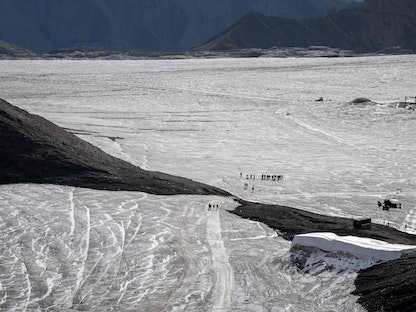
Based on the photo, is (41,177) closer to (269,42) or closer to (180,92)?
(180,92)

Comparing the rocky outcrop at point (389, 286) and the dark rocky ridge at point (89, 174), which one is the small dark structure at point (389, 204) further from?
the rocky outcrop at point (389, 286)

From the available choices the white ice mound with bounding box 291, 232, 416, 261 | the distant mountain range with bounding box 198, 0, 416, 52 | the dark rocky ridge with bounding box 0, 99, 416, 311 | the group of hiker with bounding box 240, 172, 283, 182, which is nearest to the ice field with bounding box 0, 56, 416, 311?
the group of hiker with bounding box 240, 172, 283, 182

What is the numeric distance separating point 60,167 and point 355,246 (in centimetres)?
995

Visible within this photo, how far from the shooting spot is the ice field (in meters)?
13.0

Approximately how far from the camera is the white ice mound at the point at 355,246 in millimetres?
13883

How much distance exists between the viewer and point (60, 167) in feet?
69.7

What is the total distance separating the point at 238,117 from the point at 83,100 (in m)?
11.0

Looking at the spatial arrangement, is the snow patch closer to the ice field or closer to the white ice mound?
the white ice mound

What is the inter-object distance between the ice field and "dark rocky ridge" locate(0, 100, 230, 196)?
713mm

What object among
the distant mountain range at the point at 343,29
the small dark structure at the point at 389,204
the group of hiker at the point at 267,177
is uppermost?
the distant mountain range at the point at 343,29

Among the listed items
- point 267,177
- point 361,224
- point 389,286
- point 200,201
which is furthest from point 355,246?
point 267,177

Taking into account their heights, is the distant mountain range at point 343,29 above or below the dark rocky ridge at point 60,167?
above

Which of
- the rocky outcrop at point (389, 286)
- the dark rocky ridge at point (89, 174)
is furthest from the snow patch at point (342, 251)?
the dark rocky ridge at point (89, 174)

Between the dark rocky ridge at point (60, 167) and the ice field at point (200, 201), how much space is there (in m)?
0.71
